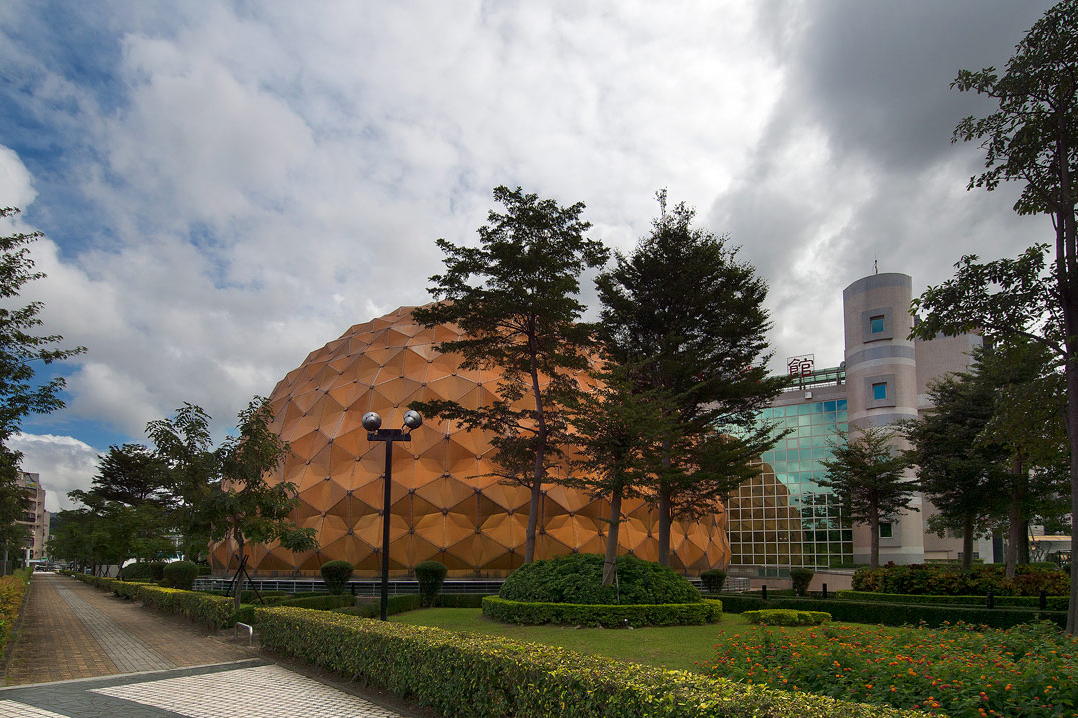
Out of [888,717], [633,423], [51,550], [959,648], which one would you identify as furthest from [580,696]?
[51,550]

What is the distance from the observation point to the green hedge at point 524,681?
6.18m

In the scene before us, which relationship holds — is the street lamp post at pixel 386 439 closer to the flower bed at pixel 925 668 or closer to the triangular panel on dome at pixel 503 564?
the flower bed at pixel 925 668

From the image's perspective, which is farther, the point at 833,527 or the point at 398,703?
the point at 833,527

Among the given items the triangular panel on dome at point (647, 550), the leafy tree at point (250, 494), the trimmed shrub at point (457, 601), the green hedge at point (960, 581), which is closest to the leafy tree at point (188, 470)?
the leafy tree at point (250, 494)

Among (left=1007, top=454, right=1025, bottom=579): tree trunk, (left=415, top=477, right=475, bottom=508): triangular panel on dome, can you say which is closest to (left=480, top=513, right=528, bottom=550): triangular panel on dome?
(left=415, top=477, right=475, bottom=508): triangular panel on dome

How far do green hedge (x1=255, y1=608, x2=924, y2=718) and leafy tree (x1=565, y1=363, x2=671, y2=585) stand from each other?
9132 millimetres

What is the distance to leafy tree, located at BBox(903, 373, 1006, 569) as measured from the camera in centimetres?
2969

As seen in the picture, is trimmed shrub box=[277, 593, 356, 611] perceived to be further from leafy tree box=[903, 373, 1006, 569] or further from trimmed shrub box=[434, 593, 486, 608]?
leafy tree box=[903, 373, 1006, 569]

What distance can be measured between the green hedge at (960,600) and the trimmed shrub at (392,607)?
54.2 ft

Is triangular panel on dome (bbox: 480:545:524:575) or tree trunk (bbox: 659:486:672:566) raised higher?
tree trunk (bbox: 659:486:672:566)

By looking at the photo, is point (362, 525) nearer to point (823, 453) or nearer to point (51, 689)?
point (51, 689)

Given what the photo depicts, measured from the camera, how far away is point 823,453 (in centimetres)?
4612

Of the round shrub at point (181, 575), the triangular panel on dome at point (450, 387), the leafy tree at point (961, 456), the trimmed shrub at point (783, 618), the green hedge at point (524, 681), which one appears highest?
the triangular panel on dome at point (450, 387)

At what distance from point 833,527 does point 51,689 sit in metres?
43.3
